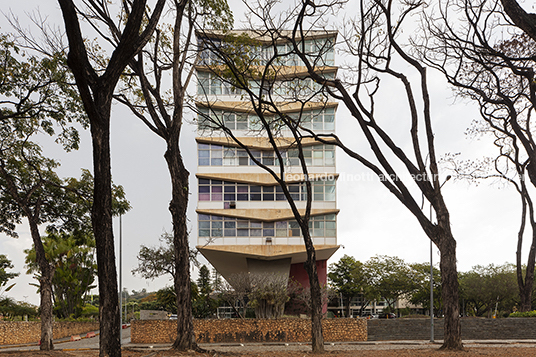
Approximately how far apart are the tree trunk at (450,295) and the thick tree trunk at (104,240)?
1110cm

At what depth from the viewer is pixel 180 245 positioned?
14852mm

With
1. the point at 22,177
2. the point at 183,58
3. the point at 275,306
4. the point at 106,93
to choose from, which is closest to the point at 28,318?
the point at 275,306

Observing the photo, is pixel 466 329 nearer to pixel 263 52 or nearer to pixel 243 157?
pixel 243 157

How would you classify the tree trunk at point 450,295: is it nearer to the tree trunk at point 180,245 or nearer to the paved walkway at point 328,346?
the paved walkway at point 328,346

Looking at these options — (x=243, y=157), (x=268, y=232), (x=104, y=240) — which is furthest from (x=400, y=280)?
(x=104, y=240)

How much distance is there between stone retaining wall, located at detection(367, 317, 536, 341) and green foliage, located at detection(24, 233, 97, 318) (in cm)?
2591

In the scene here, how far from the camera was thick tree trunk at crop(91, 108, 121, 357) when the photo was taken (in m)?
8.00

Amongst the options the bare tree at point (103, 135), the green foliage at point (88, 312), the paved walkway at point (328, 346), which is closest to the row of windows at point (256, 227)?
the paved walkway at point (328, 346)

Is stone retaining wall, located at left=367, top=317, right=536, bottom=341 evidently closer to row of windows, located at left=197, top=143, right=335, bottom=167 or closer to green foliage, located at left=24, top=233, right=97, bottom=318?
row of windows, located at left=197, top=143, right=335, bottom=167

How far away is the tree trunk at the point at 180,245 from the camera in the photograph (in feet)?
47.3

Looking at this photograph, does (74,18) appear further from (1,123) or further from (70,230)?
(70,230)

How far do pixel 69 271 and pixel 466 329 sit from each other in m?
34.3

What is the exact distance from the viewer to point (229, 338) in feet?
87.3

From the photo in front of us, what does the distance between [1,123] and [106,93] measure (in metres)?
13.2
